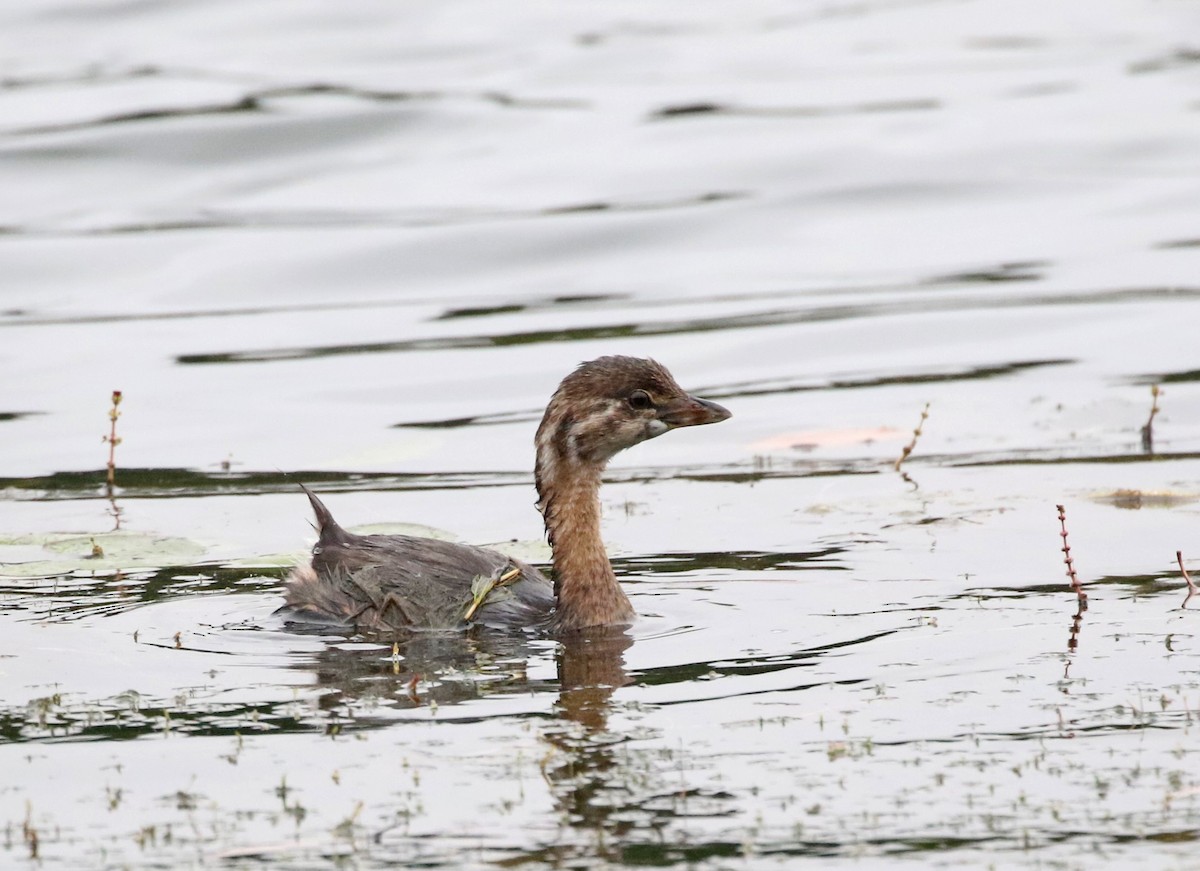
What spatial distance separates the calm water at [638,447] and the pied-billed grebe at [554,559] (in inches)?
9.5

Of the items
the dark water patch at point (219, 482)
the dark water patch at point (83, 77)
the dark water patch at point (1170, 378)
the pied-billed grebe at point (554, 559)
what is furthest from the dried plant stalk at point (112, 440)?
the dark water patch at point (83, 77)

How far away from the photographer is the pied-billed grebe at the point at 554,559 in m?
7.30

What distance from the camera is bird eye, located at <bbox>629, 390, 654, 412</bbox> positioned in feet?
Result: 25.1

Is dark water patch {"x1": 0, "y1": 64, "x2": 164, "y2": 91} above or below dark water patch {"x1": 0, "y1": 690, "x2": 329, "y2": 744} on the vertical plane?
above

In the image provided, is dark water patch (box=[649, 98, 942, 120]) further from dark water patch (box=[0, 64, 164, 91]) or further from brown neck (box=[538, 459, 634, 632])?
brown neck (box=[538, 459, 634, 632])

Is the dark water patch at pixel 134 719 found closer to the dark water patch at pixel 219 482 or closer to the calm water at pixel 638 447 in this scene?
the calm water at pixel 638 447

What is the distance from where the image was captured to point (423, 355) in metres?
13.6

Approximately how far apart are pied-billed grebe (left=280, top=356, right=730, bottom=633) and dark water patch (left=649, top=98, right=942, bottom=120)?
14.3m

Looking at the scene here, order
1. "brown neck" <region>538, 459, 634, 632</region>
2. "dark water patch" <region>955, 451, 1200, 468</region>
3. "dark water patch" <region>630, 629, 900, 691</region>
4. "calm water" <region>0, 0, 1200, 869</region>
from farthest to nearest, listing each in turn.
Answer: "dark water patch" <region>955, 451, 1200, 468</region>, "brown neck" <region>538, 459, 634, 632</region>, "dark water patch" <region>630, 629, 900, 691</region>, "calm water" <region>0, 0, 1200, 869</region>

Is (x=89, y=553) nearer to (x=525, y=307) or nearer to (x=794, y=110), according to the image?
(x=525, y=307)

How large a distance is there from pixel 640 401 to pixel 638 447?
137 inches

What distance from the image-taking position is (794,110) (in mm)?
21969

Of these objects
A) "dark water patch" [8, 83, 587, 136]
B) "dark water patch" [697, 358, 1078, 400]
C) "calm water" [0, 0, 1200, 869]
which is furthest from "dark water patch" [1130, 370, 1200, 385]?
"dark water patch" [8, 83, 587, 136]

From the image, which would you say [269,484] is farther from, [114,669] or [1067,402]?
[1067,402]
